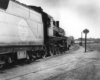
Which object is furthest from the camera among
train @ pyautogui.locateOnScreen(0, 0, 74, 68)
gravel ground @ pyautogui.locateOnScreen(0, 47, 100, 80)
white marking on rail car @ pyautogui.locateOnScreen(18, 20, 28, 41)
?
white marking on rail car @ pyautogui.locateOnScreen(18, 20, 28, 41)

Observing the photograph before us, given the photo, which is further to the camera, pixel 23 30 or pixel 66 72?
pixel 23 30

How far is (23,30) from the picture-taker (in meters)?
9.26

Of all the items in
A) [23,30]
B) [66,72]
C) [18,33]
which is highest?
[23,30]

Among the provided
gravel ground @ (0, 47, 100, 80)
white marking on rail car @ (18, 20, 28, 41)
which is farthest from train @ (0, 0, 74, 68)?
gravel ground @ (0, 47, 100, 80)

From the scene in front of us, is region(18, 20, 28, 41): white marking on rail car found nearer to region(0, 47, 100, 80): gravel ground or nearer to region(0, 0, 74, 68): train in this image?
region(0, 0, 74, 68): train

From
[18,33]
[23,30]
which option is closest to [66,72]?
[18,33]

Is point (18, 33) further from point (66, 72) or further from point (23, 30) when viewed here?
point (66, 72)

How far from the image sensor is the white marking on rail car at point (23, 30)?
8.94 metres

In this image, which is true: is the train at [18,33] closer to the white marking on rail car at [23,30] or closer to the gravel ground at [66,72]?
the white marking on rail car at [23,30]

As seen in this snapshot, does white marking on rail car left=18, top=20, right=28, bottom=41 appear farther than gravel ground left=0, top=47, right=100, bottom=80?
Yes

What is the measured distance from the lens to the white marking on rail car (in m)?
8.94

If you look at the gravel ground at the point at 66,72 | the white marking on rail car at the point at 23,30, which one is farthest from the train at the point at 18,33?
the gravel ground at the point at 66,72

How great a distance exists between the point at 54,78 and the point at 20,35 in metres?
3.96

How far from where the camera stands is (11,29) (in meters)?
8.15
